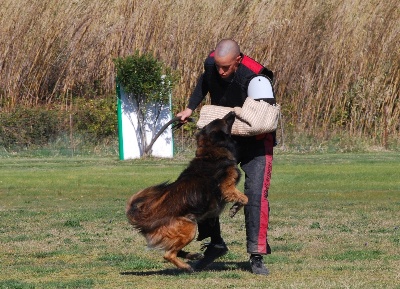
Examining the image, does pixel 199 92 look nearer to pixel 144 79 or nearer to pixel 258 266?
pixel 258 266

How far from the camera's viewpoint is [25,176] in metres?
18.4

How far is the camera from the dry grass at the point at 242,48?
82.5 feet

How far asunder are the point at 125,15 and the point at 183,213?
19518 mm

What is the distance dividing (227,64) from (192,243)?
2.73 meters

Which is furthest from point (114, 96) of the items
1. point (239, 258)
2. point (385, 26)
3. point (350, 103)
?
point (239, 258)

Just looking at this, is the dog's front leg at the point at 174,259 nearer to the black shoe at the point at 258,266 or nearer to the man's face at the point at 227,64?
the black shoe at the point at 258,266

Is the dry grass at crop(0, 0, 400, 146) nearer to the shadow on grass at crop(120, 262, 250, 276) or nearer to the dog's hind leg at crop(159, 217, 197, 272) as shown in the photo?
the shadow on grass at crop(120, 262, 250, 276)

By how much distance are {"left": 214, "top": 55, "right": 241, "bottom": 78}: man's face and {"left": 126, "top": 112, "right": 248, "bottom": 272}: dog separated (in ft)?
1.26

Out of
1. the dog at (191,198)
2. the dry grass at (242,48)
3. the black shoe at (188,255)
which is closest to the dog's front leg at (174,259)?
the dog at (191,198)

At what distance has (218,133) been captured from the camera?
7.38m

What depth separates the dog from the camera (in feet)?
23.4

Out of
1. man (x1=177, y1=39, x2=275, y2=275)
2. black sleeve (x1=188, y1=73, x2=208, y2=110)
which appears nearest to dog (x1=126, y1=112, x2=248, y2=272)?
man (x1=177, y1=39, x2=275, y2=275)

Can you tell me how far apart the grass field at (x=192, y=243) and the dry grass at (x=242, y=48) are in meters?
5.44

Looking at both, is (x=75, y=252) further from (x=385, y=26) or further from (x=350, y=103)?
(x=385, y=26)
